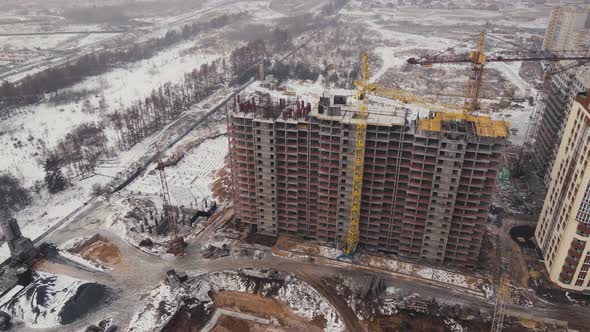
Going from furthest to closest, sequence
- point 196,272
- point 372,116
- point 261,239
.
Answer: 1. point 261,239
2. point 196,272
3. point 372,116

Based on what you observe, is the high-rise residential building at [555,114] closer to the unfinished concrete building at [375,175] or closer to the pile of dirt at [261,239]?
the unfinished concrete building at [375,175]

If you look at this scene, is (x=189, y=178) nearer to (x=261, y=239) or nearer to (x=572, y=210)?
(x=261, y=239)

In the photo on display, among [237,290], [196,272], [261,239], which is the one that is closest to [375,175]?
[261,239]

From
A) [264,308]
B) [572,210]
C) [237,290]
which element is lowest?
[264,308]

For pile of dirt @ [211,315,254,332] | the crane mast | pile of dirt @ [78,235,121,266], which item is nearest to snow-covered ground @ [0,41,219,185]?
pile of dirt @ [78,235,121,266]

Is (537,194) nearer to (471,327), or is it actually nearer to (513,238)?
(513,238)

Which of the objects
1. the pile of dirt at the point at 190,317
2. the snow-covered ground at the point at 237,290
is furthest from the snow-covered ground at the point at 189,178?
the pile of dirt at the point at 190,317
